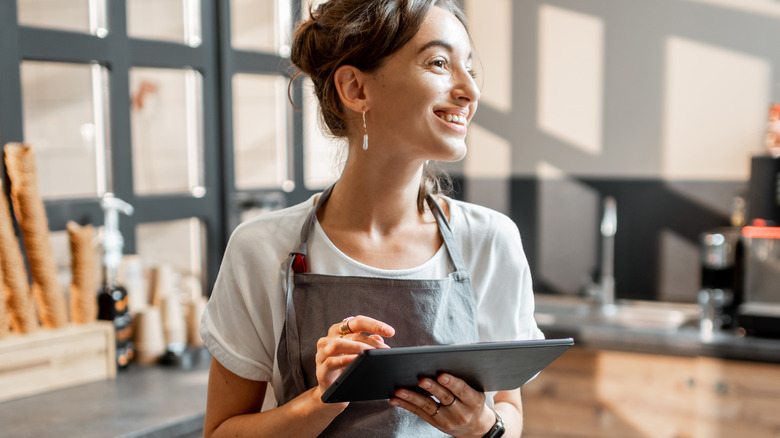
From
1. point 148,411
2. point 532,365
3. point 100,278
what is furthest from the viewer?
point 100,278

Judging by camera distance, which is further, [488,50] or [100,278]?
[488,50]

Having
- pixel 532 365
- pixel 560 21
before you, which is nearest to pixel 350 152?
pixel 532 365

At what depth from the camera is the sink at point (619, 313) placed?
316cm

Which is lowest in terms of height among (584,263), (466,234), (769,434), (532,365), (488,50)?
(769,434)

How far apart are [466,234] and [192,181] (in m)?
1.88

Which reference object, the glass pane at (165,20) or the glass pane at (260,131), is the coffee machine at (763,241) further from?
the glass pane at (165,20)

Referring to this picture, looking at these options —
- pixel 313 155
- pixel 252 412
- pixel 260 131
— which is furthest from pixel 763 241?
pixel 252 412

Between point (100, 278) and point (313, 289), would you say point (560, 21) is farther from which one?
point (313, 289)

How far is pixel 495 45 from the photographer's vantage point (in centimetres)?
373

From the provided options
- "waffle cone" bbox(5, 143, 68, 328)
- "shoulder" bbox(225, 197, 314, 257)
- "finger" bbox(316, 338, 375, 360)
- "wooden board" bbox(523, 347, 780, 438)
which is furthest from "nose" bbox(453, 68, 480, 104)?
"wooden board" bbox(523, 347, 780, 438)

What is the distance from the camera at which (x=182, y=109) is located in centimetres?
302

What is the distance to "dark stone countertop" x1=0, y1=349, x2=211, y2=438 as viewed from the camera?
1.88 m

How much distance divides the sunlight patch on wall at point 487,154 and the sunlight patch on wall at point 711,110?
741 millimetres

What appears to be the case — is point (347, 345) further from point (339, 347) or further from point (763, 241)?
point (763, 241)
